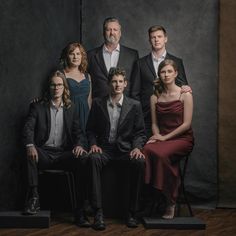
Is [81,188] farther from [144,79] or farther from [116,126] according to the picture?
[144,79]

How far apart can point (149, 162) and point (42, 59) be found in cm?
157

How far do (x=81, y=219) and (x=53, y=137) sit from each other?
0.89 m

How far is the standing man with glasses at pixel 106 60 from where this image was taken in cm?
665

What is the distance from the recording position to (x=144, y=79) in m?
6.66

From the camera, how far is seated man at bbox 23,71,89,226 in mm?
5844

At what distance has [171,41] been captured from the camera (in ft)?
23.0

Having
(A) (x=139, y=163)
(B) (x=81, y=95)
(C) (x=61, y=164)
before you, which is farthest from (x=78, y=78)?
(A) (x=139, y=163)

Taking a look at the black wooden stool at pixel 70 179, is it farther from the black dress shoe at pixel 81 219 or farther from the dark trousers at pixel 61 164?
the black dress shoe at pixel 81 219

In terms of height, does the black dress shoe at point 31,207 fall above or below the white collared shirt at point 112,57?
below

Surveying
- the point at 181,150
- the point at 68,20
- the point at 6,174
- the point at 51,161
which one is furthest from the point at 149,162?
the point at 68,20

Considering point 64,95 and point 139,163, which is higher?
point 64,95

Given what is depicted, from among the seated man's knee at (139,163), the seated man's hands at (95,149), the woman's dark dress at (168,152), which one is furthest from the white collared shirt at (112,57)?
the seated man's knee at (139,163)

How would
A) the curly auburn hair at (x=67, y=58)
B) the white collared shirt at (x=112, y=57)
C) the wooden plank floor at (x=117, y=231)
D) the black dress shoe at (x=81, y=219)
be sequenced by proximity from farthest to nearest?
the white collared shirt at (x=112, y=57)
the curly auburn hair at (x=67, y=58)
the black dress shoe at (x=81, y=219)
the wooden plank floor at (x=117, y=231)

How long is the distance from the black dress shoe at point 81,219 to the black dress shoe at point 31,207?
38cm
